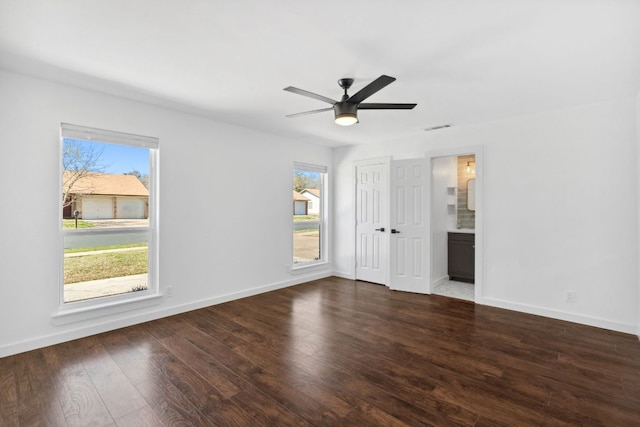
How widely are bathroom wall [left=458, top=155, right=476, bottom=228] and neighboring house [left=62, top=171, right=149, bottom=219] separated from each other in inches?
212

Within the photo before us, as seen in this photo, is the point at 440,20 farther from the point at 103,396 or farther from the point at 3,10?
the point at 103,396

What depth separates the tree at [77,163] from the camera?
3125 mm

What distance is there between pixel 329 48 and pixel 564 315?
3.98 metres

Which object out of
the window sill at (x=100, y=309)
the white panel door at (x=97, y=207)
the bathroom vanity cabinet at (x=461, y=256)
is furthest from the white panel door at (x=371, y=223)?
the white panel door at (x=97, y=207)

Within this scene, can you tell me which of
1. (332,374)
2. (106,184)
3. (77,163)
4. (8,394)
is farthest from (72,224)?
(332,374)

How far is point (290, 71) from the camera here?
2.73 meters

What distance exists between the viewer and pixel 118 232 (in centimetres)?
346

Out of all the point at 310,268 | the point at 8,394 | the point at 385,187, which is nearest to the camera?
the point at 8,394

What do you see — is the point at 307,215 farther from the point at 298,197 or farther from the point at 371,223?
the point at 371,223

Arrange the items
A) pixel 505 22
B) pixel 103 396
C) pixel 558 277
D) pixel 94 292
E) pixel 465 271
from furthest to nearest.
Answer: pixel 465 271 < pixel 558 277 < pixel 94 292 < pixel 103 396 < pixel 505 22

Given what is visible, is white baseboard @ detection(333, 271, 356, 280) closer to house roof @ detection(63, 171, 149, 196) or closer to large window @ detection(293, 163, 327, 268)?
large window @ detection(293, 163, 327, 268)

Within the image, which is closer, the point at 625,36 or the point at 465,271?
the point at 625,36

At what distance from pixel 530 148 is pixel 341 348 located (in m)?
3.38

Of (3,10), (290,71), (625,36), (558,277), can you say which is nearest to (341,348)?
(290,71)
